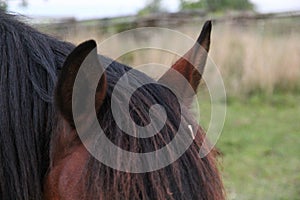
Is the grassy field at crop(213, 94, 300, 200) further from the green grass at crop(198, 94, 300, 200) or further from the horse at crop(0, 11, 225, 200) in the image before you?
the horse at crop(0, 11, 225, 200)

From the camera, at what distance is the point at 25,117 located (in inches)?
44.1

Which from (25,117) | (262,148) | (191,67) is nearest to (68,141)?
(25,117)

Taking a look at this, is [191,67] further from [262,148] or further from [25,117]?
[262,148]

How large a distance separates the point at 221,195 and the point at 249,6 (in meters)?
15.0

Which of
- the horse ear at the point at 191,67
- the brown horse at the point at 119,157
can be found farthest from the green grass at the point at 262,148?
the brown horse at the point at 119,157

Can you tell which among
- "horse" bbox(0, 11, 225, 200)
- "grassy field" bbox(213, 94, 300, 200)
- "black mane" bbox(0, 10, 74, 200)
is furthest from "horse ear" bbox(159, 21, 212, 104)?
"grassy field" bbox(213, 94, 300, 200)

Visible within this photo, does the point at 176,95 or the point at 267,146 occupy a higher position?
the point at 176,95

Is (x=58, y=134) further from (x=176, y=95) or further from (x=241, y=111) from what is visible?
(x=241, y=111)

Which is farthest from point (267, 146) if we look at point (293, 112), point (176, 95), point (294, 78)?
point (176, 95)

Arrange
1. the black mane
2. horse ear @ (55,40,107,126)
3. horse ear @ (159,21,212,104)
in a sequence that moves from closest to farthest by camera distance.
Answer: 1. horse ear @ (55,40,107,126)
2. the black mane
3. horse ear @ (159,21,212,104)

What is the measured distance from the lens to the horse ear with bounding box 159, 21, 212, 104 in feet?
4.15

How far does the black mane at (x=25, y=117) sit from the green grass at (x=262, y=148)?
7.01 feet

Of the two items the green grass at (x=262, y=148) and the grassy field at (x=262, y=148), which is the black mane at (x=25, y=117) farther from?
the grassy field at (x=262, y=148)

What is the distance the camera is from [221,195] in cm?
116
